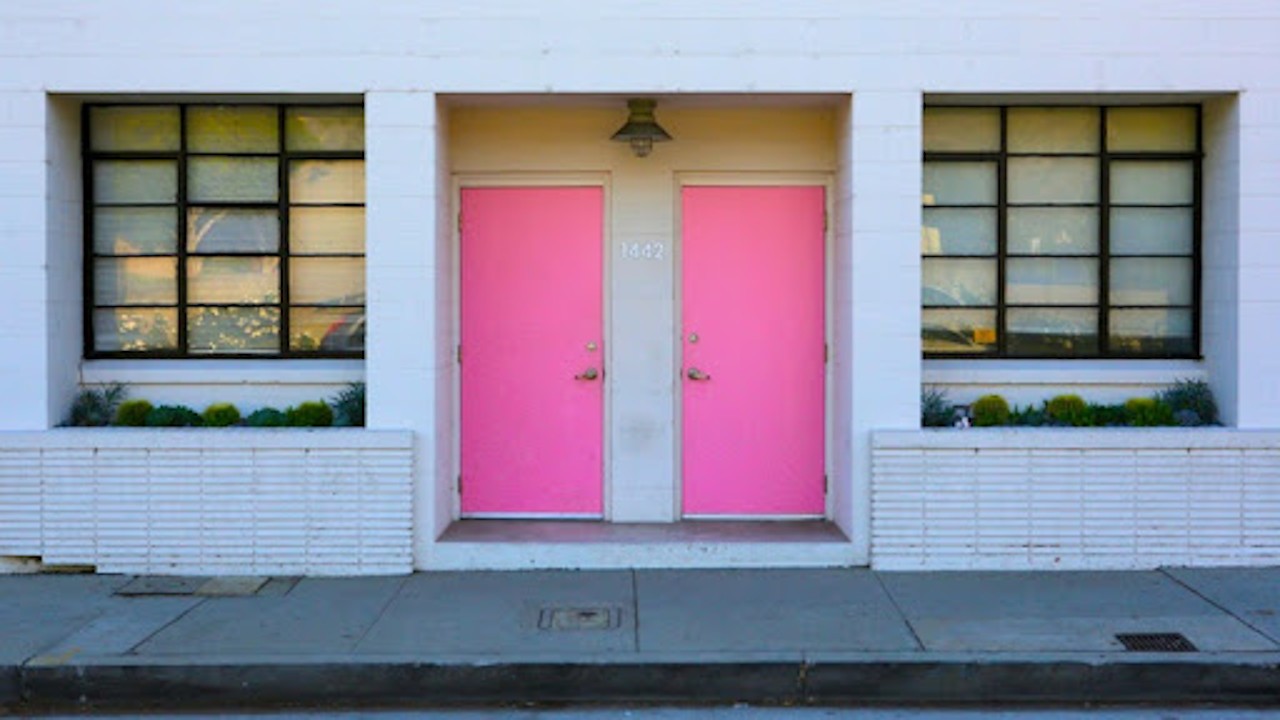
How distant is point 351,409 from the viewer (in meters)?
9.33

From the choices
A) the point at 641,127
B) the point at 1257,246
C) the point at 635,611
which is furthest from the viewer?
the point at 641,127

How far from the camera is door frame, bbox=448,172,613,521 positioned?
9672 millimetres

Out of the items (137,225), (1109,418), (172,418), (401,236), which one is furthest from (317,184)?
(1109,418)

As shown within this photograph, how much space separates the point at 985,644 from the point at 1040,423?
97.1 inches

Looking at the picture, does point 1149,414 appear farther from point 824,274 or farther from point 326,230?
point 326,230

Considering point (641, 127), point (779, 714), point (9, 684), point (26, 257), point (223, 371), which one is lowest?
point (779, 714)

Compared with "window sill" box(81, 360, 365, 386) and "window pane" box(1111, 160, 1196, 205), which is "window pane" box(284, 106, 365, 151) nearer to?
"window sill" box(81, 360, 365, 386)

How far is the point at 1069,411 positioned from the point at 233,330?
569cm

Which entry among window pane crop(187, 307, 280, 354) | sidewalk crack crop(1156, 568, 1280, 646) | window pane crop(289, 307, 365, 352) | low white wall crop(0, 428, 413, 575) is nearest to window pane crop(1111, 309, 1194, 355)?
sidewalk crack crop(1156, 568, 1280, 646)

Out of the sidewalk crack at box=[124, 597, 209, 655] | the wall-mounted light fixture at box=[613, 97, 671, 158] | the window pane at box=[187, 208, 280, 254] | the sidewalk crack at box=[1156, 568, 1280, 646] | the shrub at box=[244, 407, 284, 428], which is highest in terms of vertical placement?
the wall-mounted light fixture at box=[613, 97, 671, 158]

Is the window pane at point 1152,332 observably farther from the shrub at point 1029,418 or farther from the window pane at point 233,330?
the window pane at point 233,330

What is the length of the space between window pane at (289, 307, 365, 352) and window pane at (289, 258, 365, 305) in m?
0.06

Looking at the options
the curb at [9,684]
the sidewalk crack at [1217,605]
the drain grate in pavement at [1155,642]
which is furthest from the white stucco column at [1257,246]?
the curb at [9,684]

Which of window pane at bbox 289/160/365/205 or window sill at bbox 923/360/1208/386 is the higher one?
window pane at bbox 289/160/365/205
